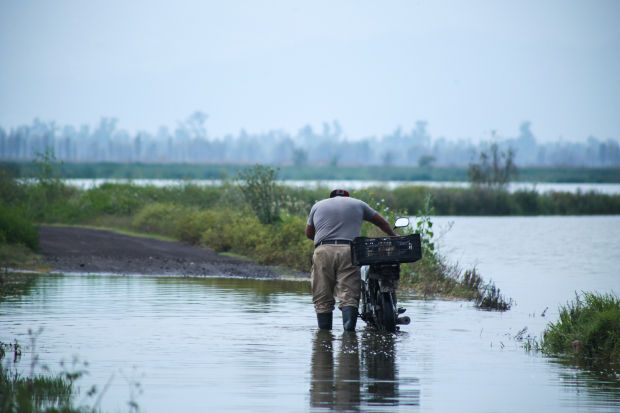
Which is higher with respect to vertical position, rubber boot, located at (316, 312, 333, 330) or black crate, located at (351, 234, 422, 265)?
black crate, located at (351, 234, 422, 265)

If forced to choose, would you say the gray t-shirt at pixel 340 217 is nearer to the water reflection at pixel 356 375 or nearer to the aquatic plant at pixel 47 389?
the water reflection at pixel 356 375

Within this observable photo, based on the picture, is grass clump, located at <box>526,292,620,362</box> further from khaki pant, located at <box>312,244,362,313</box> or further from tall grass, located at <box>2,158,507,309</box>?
tall grass, located at <box>2,158,507,309</box>

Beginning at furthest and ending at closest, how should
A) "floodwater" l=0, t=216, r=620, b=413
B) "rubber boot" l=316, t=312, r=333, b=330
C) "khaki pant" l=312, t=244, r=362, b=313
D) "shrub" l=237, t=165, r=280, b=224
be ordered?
"shrub" l=237, t=165, r=280, b=224, "rubber boot" l=316, t=312, r=333, b=330, "khaki pant" l=312, t=244, r=362, b=313, "floodwater" l=0, t=216, r=620, b=413

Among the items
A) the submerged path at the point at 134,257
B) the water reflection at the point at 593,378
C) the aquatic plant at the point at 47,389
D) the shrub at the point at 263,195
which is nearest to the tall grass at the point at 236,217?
the shrub at the point at 263,195

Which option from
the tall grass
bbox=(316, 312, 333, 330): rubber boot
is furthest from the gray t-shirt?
the tall grass

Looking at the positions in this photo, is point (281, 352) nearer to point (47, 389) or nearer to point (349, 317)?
point (349, 317)

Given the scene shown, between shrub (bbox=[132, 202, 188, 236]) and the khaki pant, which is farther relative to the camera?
shrub (bbox=[132, 202, 188, 236])

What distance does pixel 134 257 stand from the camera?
72.2 feet

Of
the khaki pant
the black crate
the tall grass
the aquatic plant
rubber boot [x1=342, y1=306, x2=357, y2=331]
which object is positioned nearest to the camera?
the aquatic plant

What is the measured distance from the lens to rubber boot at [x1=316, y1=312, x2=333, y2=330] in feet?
34.4

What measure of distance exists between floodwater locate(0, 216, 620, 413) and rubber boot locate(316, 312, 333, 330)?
5.5 inches

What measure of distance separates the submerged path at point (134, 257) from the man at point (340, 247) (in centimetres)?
864

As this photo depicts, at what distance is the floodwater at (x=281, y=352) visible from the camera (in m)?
6.76

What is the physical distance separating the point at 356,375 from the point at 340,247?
264 centimetres
